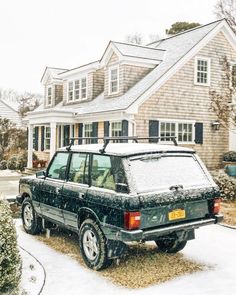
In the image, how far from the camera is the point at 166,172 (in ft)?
19.9

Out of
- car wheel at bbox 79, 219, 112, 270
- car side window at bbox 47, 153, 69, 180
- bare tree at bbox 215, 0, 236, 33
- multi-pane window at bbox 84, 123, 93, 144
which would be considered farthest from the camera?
bare tree at bbox 215, 0, 236, 33

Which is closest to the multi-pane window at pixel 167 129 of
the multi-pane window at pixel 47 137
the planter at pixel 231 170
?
Answer: the planter at pixel 231 170

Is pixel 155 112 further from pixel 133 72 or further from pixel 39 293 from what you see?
pixel 39 293

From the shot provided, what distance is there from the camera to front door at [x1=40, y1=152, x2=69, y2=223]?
713 cm

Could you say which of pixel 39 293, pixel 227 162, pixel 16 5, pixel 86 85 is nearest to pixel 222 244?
pixel 39 293

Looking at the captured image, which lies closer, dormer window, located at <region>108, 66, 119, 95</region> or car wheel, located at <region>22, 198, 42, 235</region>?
car wheel, located at <region>22, 198, 42, 235</region>

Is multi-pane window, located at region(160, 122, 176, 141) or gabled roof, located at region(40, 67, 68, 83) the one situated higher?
gabled roof, located at region(40, 67, 68, 83)

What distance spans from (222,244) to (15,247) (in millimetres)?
4273

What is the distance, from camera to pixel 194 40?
19.8 metres

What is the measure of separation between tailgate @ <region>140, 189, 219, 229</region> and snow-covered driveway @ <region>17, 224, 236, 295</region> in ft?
2.83

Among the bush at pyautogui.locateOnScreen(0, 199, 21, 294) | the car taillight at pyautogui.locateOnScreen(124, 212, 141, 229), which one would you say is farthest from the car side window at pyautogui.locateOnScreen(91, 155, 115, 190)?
the bush at pyautogui.locateOnScreen(0, 199, 21, 294)

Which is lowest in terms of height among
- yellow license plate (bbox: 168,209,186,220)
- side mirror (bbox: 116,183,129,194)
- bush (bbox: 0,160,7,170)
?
bush (bbox: 0,160,7,170)

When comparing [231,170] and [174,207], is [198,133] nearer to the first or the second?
[231,170]

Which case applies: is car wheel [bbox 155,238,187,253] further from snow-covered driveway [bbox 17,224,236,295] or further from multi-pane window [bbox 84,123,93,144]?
multi-pane window [bbox 84,123,93,144]
